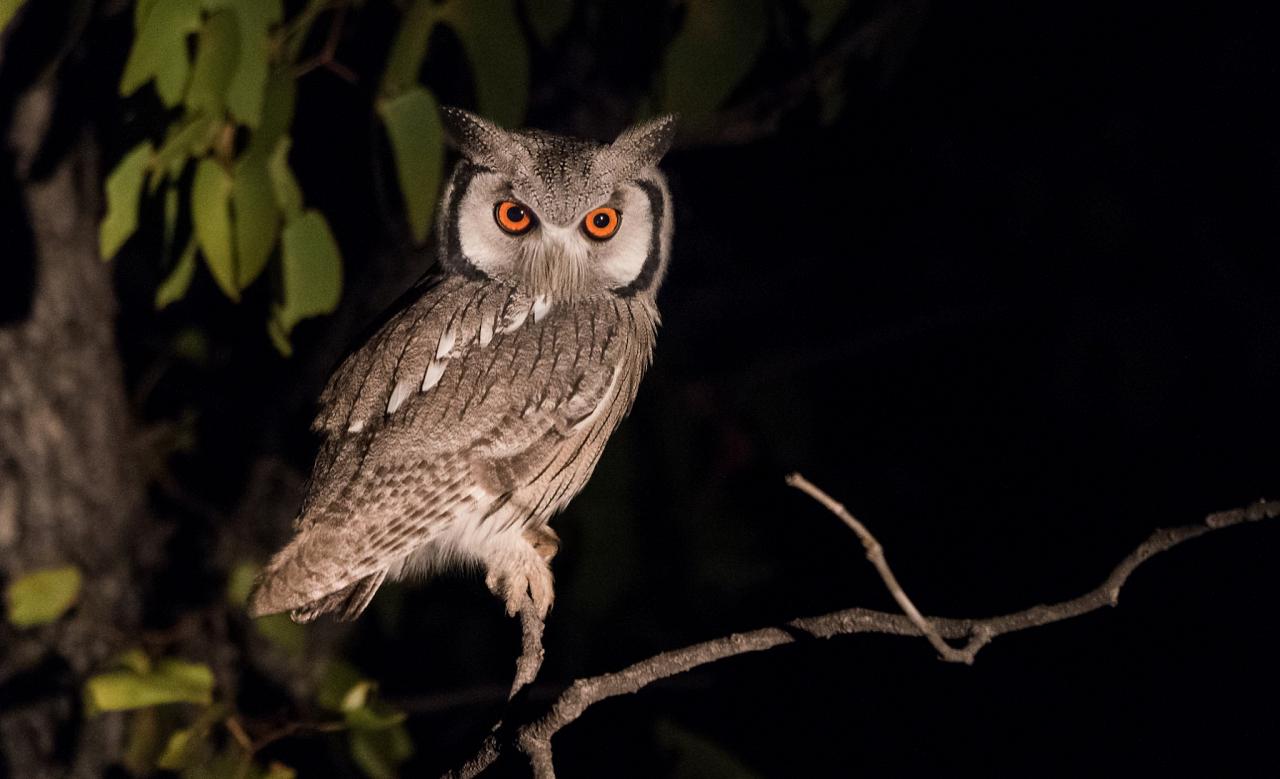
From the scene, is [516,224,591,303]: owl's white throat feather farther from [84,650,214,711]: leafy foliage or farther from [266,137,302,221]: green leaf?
[84,650,214,711]: leafy foliage

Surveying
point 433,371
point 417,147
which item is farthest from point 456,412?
point 417,147

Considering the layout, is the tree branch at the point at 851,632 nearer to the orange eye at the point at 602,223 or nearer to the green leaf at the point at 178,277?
the orange eye at the point at 602,223

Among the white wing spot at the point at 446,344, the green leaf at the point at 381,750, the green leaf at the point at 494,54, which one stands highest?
the green leaf at the point at 494,54

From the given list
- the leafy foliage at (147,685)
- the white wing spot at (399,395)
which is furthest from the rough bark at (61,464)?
the white wing spot at (399,395)

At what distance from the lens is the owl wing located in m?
1.89

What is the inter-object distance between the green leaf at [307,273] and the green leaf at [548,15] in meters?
0.45

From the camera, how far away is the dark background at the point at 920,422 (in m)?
2.74

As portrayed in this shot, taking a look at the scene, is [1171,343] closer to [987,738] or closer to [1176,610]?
[1176,610]

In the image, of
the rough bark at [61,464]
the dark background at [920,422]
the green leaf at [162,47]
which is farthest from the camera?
the dark background at [920,422]

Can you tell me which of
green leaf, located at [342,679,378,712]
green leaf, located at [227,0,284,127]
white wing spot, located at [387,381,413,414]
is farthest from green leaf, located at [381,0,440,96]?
green leaf, located at [342,679,378,712]

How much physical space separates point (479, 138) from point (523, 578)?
0.68m

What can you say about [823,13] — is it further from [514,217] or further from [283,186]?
[283,186]

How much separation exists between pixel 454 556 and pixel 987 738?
1.69 metres

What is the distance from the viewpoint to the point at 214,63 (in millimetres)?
1724
